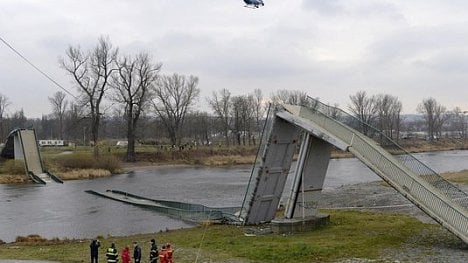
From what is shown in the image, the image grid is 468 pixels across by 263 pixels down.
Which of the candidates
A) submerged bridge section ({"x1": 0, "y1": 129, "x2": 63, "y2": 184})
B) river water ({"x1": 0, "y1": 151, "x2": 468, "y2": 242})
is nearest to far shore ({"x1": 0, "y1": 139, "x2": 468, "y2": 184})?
submerged bridge section ({"x1": 0, "y1": 129, "x2": 63, "y2": 184})

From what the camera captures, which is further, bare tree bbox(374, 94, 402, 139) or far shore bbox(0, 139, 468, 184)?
bare tree bbox(374, 94, 402, 139)

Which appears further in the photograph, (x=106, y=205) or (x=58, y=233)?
(x=106, y=205)

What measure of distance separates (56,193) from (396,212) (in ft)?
112

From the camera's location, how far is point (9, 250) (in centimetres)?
2419

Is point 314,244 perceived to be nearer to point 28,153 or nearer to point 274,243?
point 274,243

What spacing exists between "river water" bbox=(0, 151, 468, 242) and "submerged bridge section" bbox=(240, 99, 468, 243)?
705 cm

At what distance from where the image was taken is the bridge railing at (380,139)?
77.5 ft

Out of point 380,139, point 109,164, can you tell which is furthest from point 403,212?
point 109,164

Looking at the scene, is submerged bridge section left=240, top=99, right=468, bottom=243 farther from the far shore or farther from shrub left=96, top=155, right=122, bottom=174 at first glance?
shrub left=96, top=155, right=122, bottom=174

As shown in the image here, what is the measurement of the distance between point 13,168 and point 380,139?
53568 mm

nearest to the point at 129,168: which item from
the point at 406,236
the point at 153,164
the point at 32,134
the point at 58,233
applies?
the point at 153,164

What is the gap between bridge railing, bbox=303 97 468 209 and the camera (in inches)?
930

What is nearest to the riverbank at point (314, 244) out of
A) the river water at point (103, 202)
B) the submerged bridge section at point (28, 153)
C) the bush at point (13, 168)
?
the river water at point (103, 202)

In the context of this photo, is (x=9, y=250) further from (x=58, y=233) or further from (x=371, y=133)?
(x=371, y=133)
